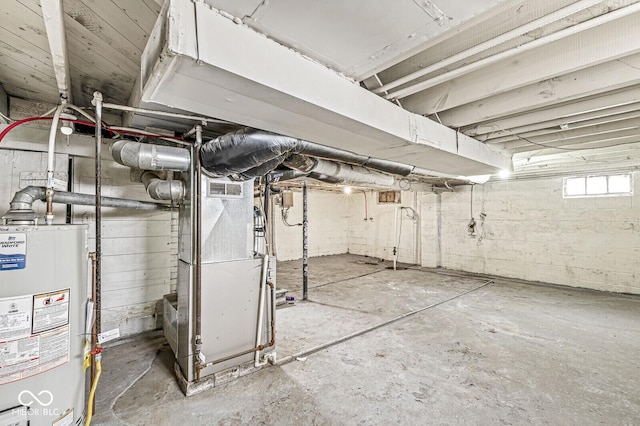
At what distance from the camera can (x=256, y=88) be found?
121 cm

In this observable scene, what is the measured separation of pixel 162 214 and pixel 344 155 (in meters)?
2.11

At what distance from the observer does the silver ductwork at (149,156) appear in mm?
1863

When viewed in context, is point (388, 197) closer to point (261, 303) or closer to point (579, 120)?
point (579, 120)

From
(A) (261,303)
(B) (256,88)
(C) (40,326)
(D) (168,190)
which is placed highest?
(B) (256,88)

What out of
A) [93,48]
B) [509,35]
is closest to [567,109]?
[509,35]

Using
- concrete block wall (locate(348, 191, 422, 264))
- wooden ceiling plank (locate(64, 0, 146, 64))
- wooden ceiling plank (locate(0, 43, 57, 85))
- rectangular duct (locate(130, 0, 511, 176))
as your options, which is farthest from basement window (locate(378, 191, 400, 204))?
wooden ceiling plank (locate(0, 43, 57, 85))

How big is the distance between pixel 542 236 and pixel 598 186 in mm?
1197

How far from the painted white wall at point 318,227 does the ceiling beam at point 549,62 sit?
6086 millimetres

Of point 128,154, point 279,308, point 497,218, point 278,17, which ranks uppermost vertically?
point 278,17

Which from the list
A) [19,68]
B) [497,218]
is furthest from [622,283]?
[19,68]

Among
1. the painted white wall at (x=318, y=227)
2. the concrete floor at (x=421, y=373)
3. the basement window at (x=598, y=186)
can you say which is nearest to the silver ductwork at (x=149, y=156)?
the concrete floor at (x=421, y=373)

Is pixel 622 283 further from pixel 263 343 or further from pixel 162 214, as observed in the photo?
pixel 162 214

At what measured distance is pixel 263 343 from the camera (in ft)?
7.98

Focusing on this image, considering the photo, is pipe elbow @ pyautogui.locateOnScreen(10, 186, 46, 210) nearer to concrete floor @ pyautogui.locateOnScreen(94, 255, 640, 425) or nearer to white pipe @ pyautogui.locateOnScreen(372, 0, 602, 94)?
concrete floor @ pyautogui.locateOnScreen(94, 255, 640, 425)
